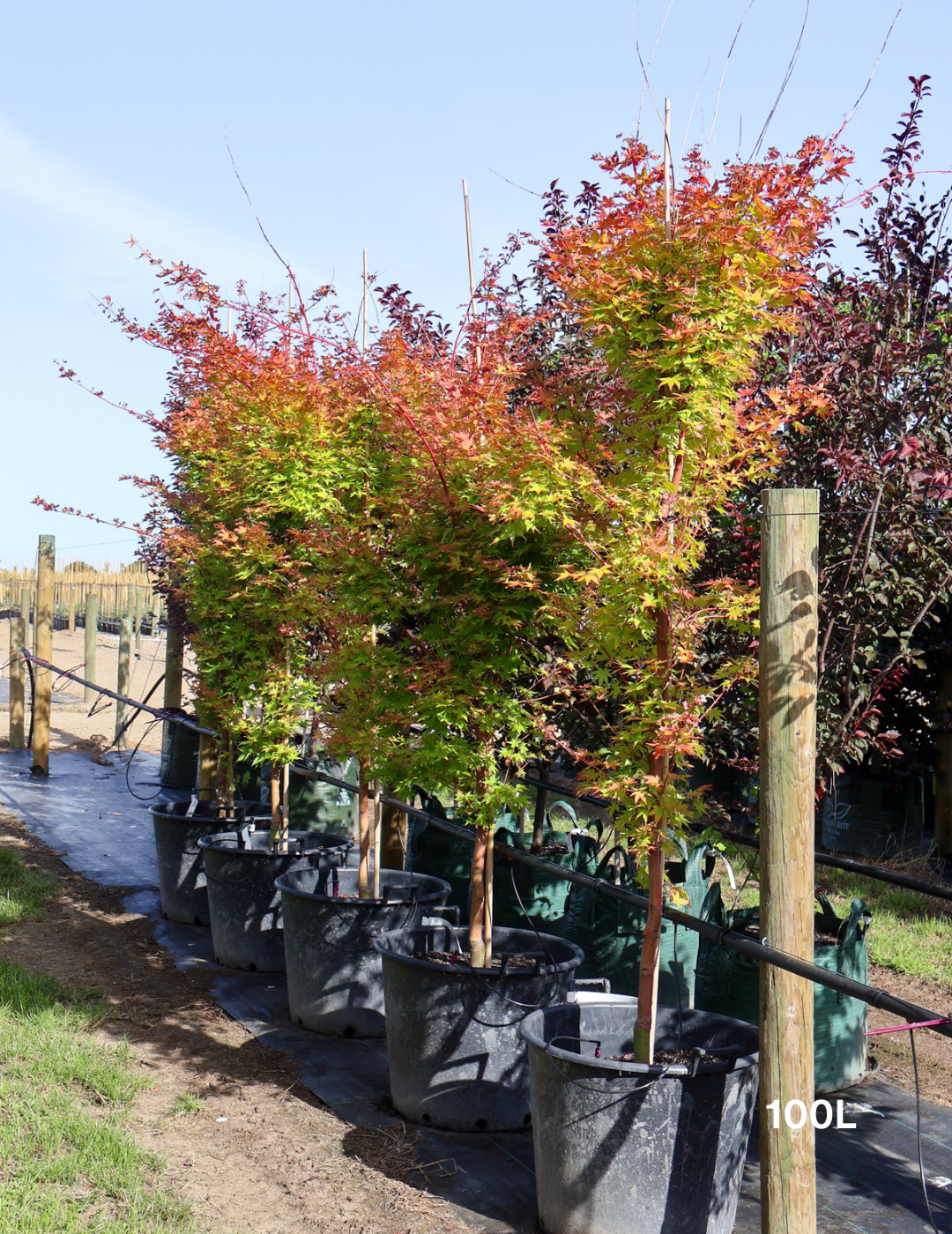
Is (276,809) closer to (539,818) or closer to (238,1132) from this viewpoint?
(539,818)

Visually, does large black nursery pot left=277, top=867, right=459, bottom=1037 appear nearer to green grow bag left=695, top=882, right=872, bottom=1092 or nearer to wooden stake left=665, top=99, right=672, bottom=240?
green grow bag left=695, top=882, right=872, bottom=1092

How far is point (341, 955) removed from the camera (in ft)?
15.2

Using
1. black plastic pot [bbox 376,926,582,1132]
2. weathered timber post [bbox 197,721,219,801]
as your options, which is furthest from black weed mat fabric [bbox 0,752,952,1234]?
weathered timber post [bbox 197,721,219,801]

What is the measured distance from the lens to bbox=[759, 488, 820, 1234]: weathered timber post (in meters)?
2.58

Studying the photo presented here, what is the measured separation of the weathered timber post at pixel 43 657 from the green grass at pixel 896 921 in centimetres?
744

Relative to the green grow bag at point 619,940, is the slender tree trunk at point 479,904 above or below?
above

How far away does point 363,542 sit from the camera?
161 inches

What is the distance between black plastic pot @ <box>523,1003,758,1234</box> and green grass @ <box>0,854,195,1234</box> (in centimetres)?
104

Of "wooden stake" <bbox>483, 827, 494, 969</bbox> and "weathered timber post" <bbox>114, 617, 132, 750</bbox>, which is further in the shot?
"weathered timber post" <bbox>114, 617, 132, 750</bbox>

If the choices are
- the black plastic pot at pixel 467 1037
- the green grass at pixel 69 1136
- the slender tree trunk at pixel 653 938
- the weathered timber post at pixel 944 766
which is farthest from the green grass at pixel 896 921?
the green grass at pixel 69 1136

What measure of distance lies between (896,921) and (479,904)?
12.2 feet

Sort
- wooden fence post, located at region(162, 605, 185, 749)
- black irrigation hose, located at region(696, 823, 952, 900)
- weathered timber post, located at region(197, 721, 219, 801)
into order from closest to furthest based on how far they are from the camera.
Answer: black irrigation hose, located at region(696, 823, 952, 900) → weathered timber post, located at region(197, 721, 219, 801) → wooden fence post, located at region(162, 605, 185, 749)

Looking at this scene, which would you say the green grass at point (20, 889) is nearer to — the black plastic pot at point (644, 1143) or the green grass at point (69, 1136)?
the green grass at point (69, 1136)

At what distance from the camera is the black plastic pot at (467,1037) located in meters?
3.65
